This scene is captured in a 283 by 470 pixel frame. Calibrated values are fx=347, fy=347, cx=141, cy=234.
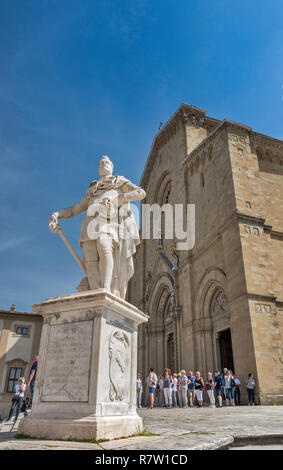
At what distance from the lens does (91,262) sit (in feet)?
15.2

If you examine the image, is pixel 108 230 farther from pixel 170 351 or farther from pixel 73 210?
pixel 170 351

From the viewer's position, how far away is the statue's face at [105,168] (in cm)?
523

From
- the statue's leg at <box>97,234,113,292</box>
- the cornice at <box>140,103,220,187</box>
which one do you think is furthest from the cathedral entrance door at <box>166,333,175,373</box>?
the statue's leg at <box>97,234,113,292</box>

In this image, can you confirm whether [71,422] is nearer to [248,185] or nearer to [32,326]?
[248,185]

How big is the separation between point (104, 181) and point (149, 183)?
24.5 m

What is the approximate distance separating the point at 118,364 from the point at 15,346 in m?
26.8

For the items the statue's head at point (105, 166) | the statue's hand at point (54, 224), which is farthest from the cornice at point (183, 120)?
the statue's hand at point (54, 224)

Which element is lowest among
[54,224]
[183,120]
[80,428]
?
[80,428]

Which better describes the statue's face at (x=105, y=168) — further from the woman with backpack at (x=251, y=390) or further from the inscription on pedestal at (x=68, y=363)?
the woman with backpack at (x=251, y=390)

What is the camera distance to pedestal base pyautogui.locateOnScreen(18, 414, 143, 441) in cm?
332

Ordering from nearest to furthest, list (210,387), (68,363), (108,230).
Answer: (68,363), (108,230), (210,387)

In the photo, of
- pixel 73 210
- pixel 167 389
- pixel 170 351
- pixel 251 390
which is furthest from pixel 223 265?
pixel 73 210

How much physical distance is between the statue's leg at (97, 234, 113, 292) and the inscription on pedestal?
25.1 inches

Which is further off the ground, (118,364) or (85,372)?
(118,364)
